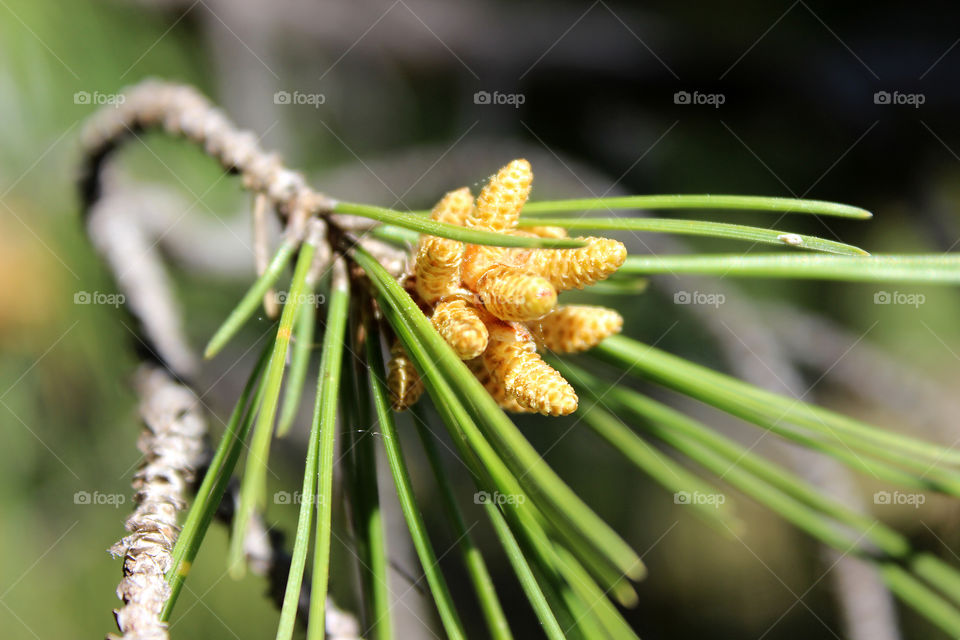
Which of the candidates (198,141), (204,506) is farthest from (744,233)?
(198,141)

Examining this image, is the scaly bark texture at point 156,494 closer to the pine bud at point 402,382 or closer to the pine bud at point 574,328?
the pine bud at point 402,382

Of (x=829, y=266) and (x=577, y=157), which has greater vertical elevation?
(x=577, y=157)

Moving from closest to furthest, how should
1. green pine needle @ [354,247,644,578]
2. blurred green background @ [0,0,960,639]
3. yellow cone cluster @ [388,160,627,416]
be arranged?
green pine needle @ [354,247,644,578]
yellow cone cluster @ [388,160,627,416]
blurred green background @ [0,0,960,639]

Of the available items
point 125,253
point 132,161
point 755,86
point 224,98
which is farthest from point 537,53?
point 125,253

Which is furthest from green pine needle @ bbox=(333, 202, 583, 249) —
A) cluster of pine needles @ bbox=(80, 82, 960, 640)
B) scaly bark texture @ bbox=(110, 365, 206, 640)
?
scaly bark texture @ bbox=(110, 365, 206, 640)

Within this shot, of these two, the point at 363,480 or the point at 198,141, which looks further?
the point at 198,141

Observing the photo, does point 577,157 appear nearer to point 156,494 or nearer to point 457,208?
point 457,208

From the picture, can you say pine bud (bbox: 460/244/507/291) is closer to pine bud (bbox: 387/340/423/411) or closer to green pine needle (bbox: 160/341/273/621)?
pine bud (bbox: 387/340/423/411)

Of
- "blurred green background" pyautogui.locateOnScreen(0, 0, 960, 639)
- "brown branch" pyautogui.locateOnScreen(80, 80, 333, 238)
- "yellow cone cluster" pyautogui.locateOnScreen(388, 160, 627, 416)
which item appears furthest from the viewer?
"blurred green background" pyautogui.locateOnScreen(0, 0, 960, 639)
